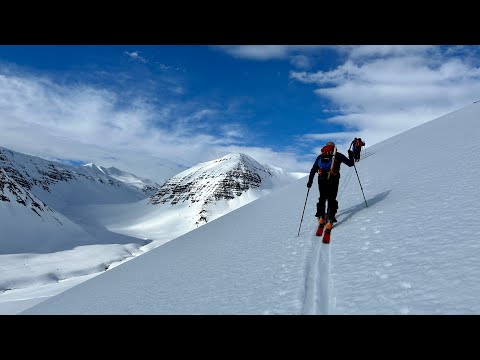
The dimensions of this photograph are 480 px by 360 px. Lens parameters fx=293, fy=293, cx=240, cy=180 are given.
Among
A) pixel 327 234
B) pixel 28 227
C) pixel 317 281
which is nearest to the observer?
pixel 317 281

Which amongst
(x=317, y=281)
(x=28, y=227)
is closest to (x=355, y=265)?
(x=317, y=281)

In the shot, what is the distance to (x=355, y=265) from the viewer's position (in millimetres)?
4949

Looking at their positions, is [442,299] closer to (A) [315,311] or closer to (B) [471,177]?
(A) [315,311]

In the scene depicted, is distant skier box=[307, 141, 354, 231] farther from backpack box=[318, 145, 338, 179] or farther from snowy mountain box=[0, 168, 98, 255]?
snowy mountain box=[0, 168, 98, 255]

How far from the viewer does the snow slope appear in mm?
3680

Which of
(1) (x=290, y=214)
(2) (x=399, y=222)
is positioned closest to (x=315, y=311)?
(2) (x=399, y=222)

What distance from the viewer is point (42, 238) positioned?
8419 cm

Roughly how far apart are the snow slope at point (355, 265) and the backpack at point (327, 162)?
55.1 inches

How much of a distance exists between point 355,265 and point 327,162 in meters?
3.51

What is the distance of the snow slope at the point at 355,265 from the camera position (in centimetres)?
368

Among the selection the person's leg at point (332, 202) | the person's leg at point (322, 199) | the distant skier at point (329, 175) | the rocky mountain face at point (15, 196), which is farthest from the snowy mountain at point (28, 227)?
the person's leg at point (332, 202)

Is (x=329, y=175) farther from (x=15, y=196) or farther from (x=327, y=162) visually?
(x=15, y=196)

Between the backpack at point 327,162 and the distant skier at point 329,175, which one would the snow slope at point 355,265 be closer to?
the distant skier at point 329,175
